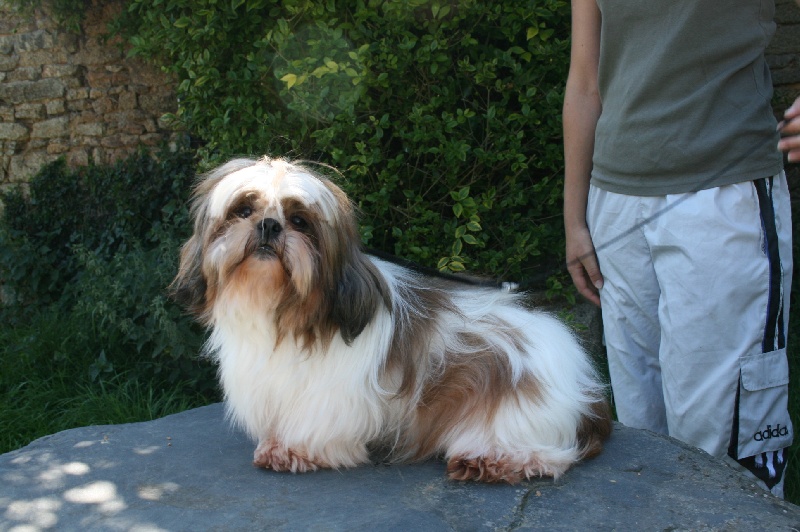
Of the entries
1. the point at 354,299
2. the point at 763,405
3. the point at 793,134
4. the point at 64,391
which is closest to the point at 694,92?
the point at 793,134

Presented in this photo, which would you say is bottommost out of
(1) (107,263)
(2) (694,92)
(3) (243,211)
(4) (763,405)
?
(4) (763,405)

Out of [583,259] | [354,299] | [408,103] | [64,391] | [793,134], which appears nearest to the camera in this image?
[793,134]

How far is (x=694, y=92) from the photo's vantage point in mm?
2607

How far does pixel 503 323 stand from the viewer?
2.72 metres

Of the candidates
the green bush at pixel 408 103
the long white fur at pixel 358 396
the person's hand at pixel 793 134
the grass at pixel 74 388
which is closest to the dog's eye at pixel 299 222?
the long white fur at pixel 358 396

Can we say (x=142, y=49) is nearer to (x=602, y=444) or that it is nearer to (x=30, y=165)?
(x=30, y=165)

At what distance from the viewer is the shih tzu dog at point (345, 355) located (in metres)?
2.43

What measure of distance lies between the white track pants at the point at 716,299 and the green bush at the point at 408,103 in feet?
5.85

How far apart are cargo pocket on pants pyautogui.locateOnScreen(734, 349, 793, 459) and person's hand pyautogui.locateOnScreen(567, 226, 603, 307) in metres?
0.64

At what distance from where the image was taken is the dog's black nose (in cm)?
236

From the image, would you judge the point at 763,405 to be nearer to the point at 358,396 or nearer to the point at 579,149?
the point at 579,149

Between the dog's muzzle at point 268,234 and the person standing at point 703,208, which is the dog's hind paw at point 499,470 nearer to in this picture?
the person standing at point 703,208

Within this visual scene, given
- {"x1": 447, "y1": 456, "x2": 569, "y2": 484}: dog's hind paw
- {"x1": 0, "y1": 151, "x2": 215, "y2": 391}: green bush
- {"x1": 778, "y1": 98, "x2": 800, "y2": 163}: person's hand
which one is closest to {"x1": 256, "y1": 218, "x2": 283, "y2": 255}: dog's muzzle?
{"x1": 447, "y1": 456, "x2": 569, "y2": 484}: dog's hind paw

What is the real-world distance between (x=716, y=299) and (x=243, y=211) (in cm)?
158
